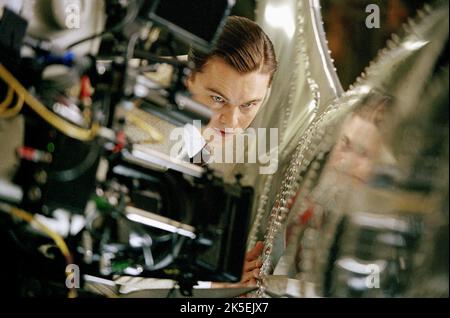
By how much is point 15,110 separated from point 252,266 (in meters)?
0.65

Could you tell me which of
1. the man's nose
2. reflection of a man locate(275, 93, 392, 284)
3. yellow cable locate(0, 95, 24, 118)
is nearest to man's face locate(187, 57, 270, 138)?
the man's nose

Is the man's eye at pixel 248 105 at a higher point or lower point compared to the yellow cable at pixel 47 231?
higher

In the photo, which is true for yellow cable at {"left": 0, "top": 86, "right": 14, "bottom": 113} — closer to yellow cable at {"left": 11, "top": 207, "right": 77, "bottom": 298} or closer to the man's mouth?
yellow cable at {"left": 11, "top": 207, "right": 77, "bottom": 298}

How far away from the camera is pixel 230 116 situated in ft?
3.46

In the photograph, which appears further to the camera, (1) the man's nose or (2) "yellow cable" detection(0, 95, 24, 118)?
(1) the man's nose

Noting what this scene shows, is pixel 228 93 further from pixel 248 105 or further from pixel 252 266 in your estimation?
pixel 252 266

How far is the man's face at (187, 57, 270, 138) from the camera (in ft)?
3.36

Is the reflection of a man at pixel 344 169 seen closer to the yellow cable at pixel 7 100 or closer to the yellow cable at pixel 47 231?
the yellow cable at pixel 47 231

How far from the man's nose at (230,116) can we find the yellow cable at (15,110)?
0.46 m

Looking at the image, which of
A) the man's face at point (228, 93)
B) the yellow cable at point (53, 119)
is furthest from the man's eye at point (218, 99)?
the yellow cable at point (53, 119)

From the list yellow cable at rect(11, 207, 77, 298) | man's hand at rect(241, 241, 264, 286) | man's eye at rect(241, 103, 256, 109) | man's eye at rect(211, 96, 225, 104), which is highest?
→ man's eye at rect(211, 96, 225, 104)

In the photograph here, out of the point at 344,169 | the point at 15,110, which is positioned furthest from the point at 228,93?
A: the point at 15,110

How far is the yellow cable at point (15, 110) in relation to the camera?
3.07ft

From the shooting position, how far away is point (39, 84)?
0.94 meters
